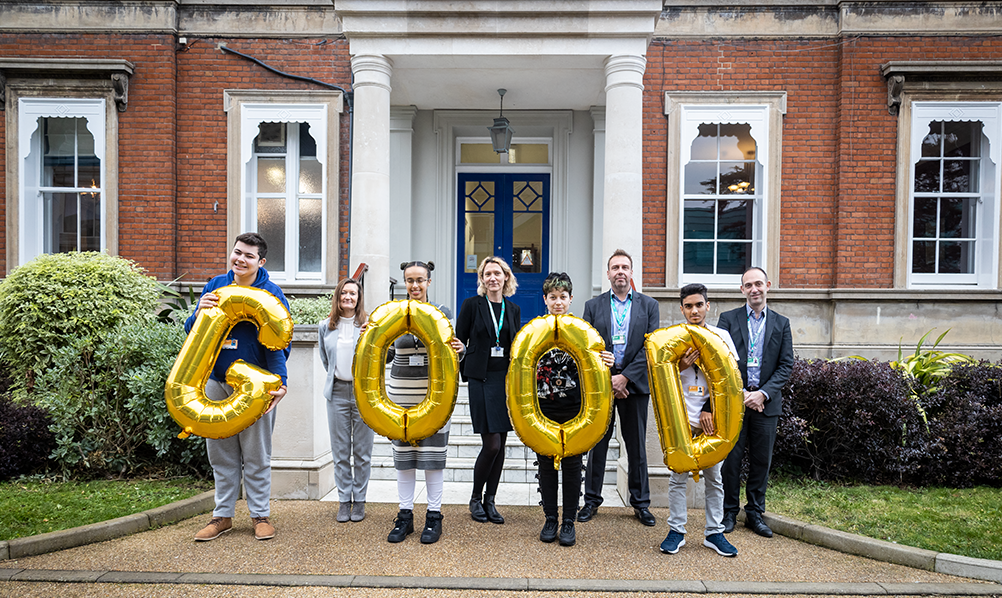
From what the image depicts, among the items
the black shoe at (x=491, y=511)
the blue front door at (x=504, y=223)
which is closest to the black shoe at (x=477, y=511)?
the black shoe at (x=491, y=511)

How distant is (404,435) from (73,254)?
18.2ft

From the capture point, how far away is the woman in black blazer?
171 inches

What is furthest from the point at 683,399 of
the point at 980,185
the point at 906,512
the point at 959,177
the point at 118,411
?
the point at 980,185

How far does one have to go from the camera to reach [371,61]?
7160 millimetres

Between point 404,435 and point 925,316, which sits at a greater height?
point 925,316

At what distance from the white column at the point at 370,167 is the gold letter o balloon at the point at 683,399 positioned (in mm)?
4121

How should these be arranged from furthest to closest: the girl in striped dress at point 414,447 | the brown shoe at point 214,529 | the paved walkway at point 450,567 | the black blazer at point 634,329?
the black blazer at point 634,329 < the girl in striped dress at point 414,447 < the brown shoe at point 214,529 < the paved walkway at point 450,567

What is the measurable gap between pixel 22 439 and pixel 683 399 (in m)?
5.46

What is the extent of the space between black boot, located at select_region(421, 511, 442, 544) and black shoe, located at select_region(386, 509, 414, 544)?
12 centimetres

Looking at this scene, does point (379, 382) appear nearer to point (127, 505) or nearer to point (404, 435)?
point (404, 435)

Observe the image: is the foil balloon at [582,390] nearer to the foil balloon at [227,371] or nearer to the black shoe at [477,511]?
the black shoe at [477,511]

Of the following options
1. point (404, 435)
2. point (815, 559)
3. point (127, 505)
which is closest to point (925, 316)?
point (815, 559)

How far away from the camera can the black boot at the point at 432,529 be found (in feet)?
13.3

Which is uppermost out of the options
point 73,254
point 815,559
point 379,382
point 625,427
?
point 73,254
